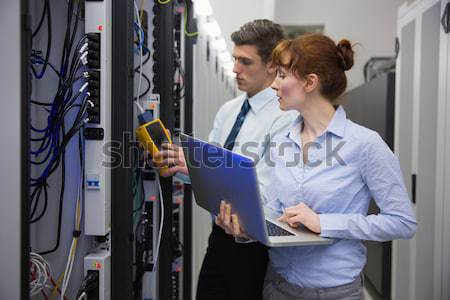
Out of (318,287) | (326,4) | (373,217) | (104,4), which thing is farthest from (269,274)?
(326,4)

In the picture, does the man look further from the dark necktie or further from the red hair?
the red hair

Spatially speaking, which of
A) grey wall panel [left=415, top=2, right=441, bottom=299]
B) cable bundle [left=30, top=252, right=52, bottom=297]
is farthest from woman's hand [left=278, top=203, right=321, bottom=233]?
grey wall panel [left=415, top=2, right=441, bottom=299]

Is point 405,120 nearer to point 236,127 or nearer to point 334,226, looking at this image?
point 236,127

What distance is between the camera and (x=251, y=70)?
1628mm

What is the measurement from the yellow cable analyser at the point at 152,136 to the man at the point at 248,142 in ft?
0.15

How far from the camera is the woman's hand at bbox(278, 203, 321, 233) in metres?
1.05

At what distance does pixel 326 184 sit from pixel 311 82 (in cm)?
30

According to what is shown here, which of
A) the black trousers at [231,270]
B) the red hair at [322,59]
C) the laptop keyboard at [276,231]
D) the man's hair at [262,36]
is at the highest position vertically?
the man's hair at [262,36]

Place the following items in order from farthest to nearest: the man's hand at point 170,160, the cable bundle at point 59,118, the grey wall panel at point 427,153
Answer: the grey wall panel at point 427,153 → the man's hand at point 170,160 → the cable bundle at point 59,118

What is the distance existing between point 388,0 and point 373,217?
19.4 feet

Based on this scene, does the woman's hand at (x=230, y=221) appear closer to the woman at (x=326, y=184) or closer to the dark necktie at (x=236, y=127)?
the woman at (x=326, y=184)

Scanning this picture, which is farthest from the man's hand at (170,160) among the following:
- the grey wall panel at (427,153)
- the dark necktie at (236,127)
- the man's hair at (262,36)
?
the grey wall panel at (427,153)

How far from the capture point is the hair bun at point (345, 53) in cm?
111

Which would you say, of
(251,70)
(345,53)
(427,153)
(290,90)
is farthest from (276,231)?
(427,153)
